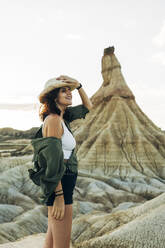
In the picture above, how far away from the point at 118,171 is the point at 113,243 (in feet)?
92.1

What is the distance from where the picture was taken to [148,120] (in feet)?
122

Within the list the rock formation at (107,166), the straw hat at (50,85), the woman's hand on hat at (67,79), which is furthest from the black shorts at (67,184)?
the rock formation at (107,166)

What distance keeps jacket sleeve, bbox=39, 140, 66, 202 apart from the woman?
6 centimetres

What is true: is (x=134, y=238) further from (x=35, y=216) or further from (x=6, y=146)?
(x=6, y=146)

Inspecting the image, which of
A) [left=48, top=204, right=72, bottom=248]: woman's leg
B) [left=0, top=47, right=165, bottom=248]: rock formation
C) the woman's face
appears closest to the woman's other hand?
[left=48, top=204, right=72, bottom=248]: woman's leg

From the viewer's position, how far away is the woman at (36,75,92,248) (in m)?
2.68

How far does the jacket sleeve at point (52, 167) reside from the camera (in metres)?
2.61

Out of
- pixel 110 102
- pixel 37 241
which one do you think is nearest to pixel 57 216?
pixel 37 241

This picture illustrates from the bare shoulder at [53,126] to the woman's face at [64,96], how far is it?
280mm

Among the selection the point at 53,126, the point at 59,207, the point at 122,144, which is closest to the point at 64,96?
the point at 53,126

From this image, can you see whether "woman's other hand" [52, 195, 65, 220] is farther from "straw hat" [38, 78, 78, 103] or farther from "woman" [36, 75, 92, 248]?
"straw hat" [38, 78, 78, 103]

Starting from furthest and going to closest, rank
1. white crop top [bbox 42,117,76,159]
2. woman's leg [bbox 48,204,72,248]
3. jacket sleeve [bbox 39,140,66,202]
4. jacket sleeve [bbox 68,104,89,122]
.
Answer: jacket sleeve [bbox 68,104,89,122], white crop top [bbox 42,117,76,159], woman's leg [bbox 48,204,72,248], jacket sleeve [bbox 39,140,66,202]

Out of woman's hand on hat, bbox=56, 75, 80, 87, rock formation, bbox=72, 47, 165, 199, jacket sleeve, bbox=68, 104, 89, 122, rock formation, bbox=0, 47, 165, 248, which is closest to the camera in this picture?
woman's hand on hat, bbox=56, 75, 80, 87

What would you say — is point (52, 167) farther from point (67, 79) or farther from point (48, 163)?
point (67, 79)
